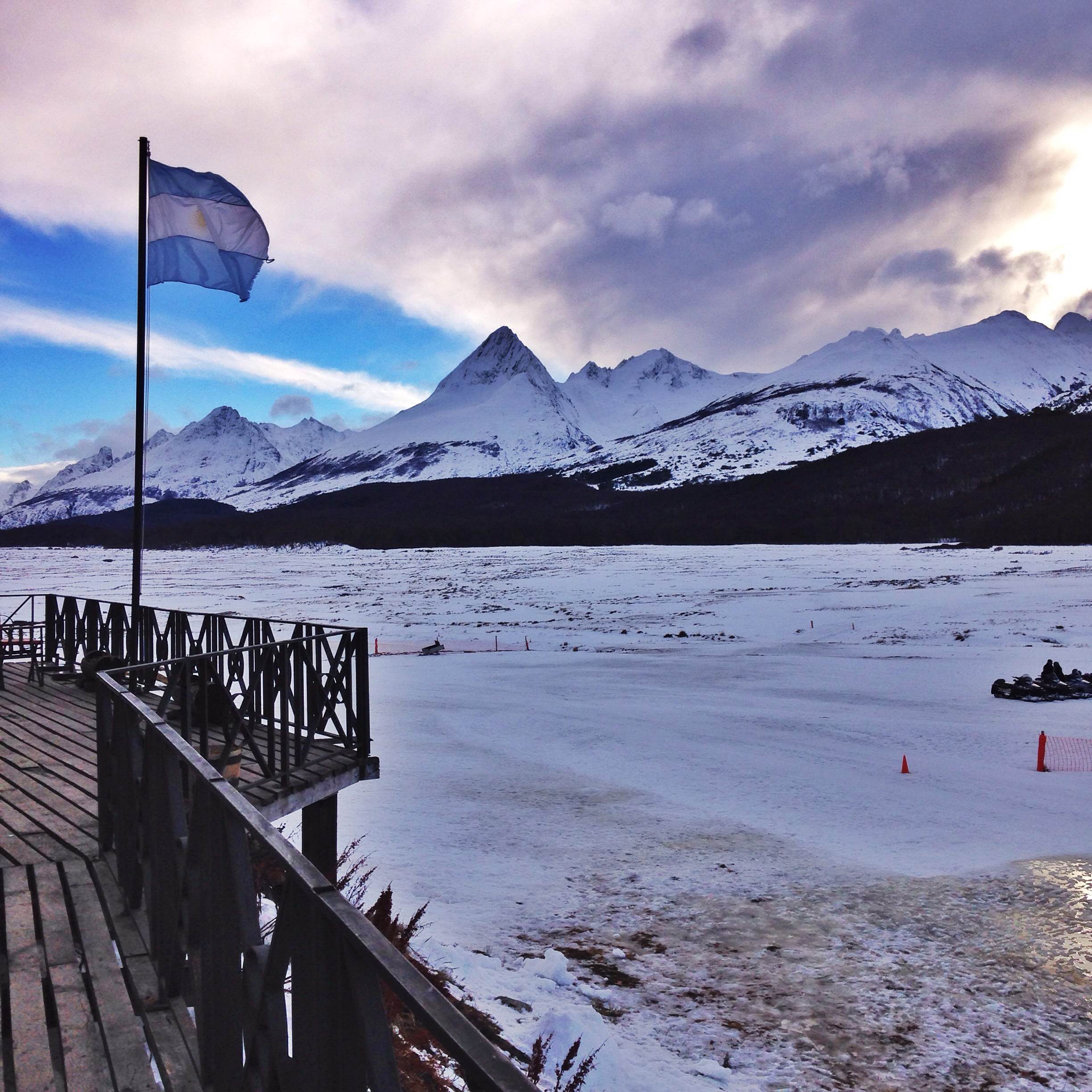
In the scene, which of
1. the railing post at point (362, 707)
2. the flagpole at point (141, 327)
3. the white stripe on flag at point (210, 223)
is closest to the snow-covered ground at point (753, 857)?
the railing post at point (362, 707)

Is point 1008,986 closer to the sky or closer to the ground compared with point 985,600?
closer to the ground

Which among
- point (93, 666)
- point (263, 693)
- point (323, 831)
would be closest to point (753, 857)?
point (323, 831)

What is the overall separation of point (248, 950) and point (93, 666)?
9.04m

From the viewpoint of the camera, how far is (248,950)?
2.49m

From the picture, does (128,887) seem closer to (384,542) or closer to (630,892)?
(630,892)

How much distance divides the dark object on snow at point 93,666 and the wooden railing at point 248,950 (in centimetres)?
579

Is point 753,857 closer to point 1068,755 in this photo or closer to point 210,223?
point 1068,755

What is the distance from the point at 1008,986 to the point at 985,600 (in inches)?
1339

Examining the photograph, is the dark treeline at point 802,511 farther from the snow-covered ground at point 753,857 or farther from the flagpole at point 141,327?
the flagpole at point 141,327

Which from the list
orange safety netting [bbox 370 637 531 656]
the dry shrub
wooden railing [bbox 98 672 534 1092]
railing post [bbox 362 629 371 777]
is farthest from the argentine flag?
orange safety netting [bbox 370 637 531 656]

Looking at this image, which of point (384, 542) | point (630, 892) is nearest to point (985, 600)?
point (630, 892)

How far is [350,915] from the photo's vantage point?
1.86 m

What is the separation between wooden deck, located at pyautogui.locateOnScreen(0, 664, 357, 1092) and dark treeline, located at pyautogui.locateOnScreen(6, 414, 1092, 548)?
8892 cm

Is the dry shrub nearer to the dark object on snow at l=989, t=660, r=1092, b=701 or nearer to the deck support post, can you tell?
the deck support post
